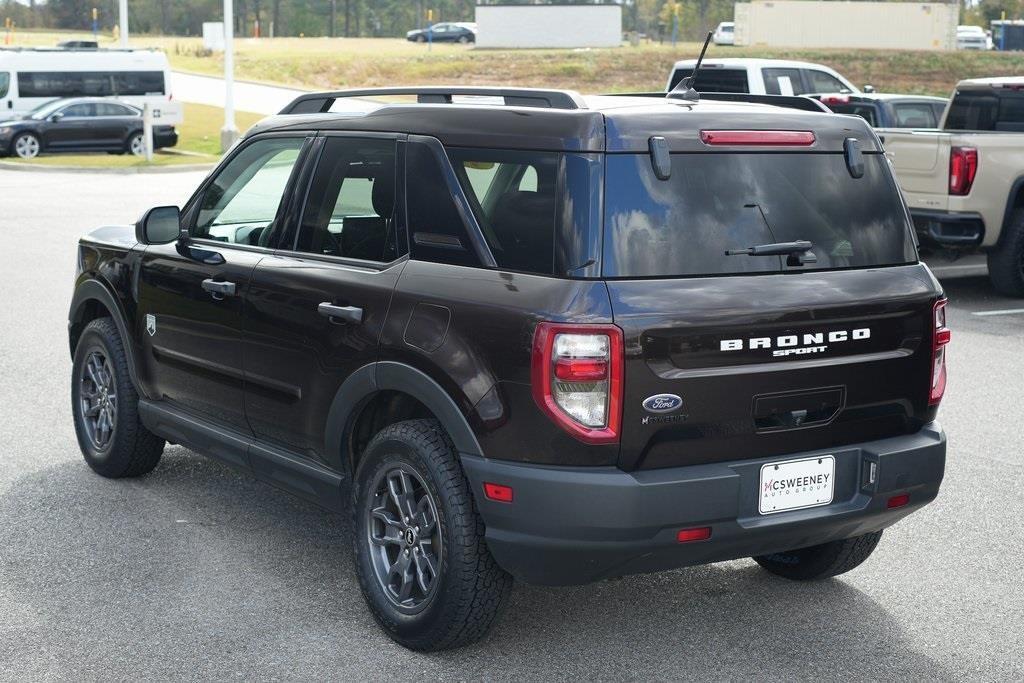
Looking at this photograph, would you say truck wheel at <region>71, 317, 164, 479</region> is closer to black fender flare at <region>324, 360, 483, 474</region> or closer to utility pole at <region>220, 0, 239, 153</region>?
black fender flare at <region>324, 360, 483, 474</region>

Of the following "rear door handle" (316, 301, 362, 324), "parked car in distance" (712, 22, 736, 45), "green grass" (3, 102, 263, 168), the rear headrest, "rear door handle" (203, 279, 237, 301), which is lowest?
→ "green grass" (3, 102, 263, 168)

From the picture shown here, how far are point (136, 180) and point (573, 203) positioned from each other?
24.1 meters

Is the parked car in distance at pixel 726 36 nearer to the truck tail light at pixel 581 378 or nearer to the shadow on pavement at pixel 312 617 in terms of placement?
the shadow on pavement at pixel 312 617

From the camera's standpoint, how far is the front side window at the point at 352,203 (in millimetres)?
4828

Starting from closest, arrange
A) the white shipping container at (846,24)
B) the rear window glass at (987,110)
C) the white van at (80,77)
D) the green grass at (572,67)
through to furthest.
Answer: the rear window glass at (987,110) < the white van at (80,77) < the green grass at (572,67) < the white shipping container at (846,24)

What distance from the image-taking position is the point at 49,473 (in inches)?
263

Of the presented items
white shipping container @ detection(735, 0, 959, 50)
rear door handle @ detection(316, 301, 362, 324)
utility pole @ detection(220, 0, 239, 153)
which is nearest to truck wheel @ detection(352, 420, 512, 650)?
rear door handle @ detection(316, 301, 362, 324)

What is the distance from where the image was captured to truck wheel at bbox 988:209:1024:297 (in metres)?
12.9

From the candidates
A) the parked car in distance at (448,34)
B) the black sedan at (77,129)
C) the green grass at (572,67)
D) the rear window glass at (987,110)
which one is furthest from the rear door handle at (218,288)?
the parked car in distance at (448,34)

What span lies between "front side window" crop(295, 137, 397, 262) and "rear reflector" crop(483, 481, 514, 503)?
959mm

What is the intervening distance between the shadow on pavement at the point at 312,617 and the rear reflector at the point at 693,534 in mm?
517

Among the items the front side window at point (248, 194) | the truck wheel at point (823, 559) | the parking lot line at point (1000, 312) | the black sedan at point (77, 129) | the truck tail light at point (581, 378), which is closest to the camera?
the truck tail light at point (581, 378)

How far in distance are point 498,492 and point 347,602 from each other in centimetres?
113

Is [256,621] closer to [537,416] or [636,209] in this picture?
[537,416]
